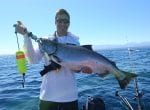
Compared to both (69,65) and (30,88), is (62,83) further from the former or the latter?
(30,88)

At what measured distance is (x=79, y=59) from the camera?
602 cm

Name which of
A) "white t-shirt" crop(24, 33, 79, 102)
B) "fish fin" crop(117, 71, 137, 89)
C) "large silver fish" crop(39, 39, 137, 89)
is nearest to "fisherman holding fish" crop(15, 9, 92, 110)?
"white t-shirt" crop(24, 33, 79, 102)

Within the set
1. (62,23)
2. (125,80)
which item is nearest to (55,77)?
(62,23)

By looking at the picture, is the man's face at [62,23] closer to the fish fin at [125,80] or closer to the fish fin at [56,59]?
the fish fin at [56,59]

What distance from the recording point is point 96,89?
17.9 meters

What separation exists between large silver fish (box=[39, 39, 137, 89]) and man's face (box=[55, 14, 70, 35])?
413 millimetres

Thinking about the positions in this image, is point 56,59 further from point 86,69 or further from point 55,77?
point 86,69

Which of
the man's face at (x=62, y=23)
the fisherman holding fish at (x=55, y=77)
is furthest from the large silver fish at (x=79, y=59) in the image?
the man's face at (x=62, y=23)

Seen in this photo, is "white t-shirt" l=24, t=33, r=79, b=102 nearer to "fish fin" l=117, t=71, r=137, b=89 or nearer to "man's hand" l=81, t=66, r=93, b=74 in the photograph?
"man's hand" l=81, t=66, r=93, b=74

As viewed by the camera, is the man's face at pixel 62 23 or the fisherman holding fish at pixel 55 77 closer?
the fisherman holding fish at pixel 55 77

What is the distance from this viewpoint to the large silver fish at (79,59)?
5.80 meters

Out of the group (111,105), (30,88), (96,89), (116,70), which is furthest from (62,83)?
(30,88)

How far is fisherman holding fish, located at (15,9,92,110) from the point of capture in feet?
19.6

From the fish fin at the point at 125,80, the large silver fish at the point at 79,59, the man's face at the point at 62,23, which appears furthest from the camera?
the fish fin at the point at 125,80
